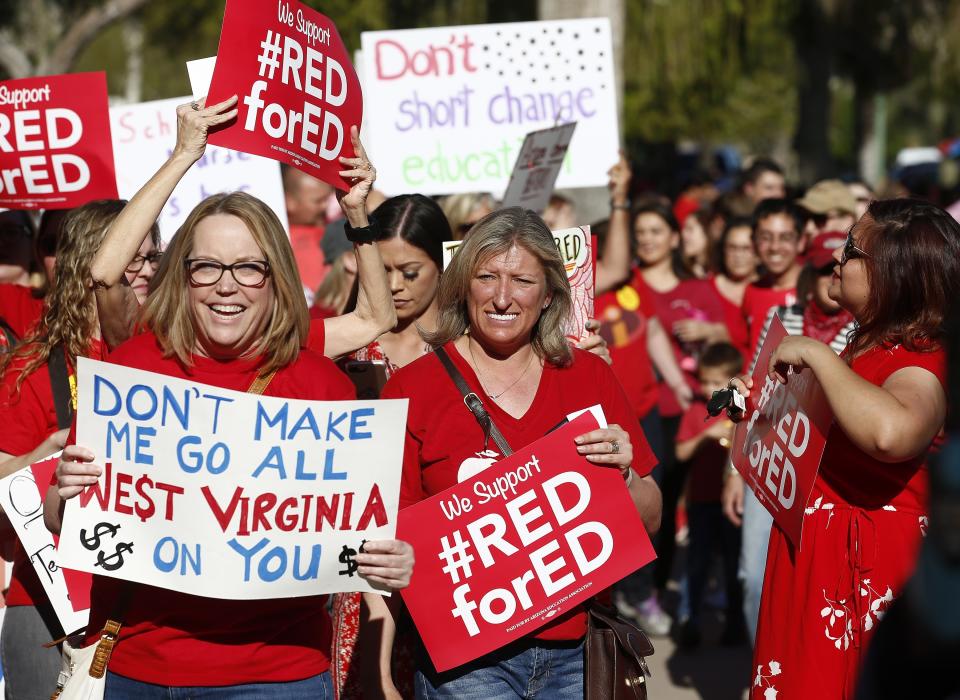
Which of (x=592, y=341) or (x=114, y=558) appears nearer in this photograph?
(x=114, y=558)

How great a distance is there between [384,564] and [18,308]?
2.26 m

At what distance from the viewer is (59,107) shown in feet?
17.1

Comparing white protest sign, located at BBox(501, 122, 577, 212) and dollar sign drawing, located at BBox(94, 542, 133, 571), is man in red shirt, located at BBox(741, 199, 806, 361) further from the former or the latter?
dollar sign drawing, located at BBox(94, 542, 133, 571)

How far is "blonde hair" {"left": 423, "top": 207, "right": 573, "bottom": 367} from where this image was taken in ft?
11.6

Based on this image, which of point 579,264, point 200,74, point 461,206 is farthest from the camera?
point 461,206

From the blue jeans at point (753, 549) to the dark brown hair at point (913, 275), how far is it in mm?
2148

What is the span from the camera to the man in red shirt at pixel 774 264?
6695mm

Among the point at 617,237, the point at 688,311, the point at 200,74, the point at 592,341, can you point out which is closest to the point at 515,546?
the point at 592,341

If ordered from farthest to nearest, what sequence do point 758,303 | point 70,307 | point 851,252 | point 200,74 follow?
point 758,303 < point 200,74 < point 70,307 < point 851,252

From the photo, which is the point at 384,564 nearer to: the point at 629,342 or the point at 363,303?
the point at 363,303

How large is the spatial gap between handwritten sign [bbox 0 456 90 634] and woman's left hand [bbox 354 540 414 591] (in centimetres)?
101

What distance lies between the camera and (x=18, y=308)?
15.3 ft

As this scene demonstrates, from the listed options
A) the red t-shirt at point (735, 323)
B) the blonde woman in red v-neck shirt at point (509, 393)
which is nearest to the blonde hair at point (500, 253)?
the blonde woman in red v-neck shirt at point (509, 393)

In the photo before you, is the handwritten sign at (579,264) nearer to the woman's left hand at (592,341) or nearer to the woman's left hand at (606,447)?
the woman's left hand at (592,341)
